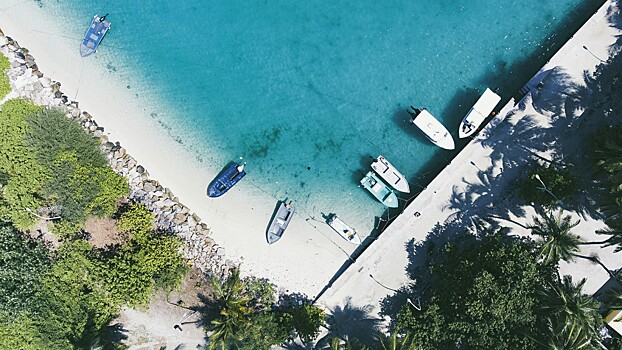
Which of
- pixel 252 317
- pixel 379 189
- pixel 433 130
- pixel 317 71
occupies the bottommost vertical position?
pixel 252 317

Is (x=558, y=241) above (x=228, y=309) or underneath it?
above

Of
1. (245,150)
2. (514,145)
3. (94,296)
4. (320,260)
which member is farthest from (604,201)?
(94,296)

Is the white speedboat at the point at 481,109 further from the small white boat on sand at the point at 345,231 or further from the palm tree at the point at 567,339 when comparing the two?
the palm tree at the point at 567,339

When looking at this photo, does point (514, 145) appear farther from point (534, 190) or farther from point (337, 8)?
point (337, 8)

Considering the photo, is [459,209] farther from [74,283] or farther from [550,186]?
[74,283]

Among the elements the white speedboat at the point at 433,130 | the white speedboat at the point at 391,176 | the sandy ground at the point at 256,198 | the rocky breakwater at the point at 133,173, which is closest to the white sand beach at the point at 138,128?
the sandy ground at the point at 256,198

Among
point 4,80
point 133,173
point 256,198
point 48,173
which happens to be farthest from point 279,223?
point 4,80

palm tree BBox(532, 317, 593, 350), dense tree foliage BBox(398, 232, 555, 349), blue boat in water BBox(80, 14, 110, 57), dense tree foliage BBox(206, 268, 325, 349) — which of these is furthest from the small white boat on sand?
blue boat in water BBox(80, 14, 110, 57)

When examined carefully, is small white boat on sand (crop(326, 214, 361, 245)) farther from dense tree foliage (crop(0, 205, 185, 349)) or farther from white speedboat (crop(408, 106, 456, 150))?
dense tree foliage (crop(0, 205, 185, 349))
